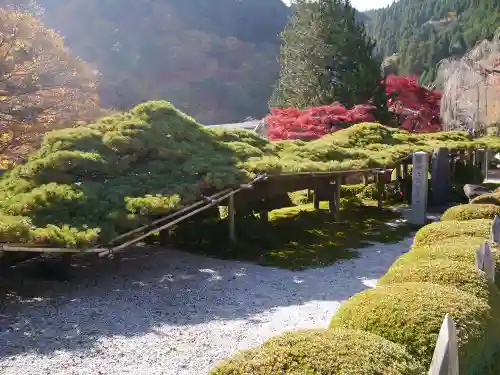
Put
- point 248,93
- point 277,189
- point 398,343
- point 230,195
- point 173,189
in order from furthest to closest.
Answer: point 248,93, point 277,189, point 230,195, point 173,189, point 398,343

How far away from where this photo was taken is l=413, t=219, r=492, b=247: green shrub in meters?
5.31

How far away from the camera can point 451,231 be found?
17.7ft

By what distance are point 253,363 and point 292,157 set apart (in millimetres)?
8833

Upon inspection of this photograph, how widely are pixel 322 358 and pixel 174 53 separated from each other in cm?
4897

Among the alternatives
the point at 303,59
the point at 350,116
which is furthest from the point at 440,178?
the point at 303,59

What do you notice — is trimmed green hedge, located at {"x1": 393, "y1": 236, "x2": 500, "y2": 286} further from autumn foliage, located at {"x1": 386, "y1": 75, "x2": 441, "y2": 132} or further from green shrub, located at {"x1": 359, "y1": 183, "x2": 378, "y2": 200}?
autumn foliage, located at {"x1": 386, "y1": 75, "x2": 441, "y2": 132}

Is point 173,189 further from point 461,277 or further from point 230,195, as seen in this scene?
point 461,277

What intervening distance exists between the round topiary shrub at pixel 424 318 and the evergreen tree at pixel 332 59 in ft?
61.1

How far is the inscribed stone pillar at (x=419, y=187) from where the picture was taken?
39.5 ft

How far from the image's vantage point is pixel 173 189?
8164 mm

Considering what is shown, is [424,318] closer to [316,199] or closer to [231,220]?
[231,220]

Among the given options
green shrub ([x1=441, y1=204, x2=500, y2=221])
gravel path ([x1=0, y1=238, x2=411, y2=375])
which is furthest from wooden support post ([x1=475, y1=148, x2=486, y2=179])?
green shrub ([x1=441, y1=204, x2=500, y2=221])

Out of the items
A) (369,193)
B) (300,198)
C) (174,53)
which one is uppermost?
(174,53)

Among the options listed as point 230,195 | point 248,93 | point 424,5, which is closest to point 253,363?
point 230,195
